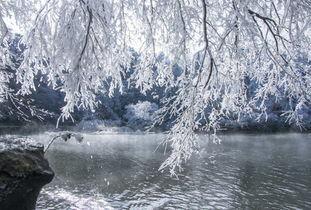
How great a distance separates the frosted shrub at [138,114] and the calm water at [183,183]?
48130 mm

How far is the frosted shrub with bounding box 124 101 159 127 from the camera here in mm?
84662

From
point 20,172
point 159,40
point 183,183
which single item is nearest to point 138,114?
point 183,183

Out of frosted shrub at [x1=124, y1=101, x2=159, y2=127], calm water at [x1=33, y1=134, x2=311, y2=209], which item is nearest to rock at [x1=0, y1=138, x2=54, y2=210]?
calm water at [x1=33, y1=134, x2=311, y2=209]

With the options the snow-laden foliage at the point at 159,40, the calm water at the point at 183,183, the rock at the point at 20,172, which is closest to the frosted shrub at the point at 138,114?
the calm water at the point at 183,183

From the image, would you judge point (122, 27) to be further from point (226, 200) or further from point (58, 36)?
point (226, 200)

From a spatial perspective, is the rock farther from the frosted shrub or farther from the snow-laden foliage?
the frosted shrub

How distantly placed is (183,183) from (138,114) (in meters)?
63.9

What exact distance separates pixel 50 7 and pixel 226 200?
18.0m

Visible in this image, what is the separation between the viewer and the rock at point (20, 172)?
32.0 ft

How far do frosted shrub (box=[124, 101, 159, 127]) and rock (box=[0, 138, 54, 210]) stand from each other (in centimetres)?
7015

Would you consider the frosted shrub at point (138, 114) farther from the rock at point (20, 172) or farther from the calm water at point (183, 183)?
the rock at point (20, 172)

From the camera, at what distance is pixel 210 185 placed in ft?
75.8

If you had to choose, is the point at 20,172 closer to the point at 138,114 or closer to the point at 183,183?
the point at 183,183

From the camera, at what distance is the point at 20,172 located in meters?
10.0
